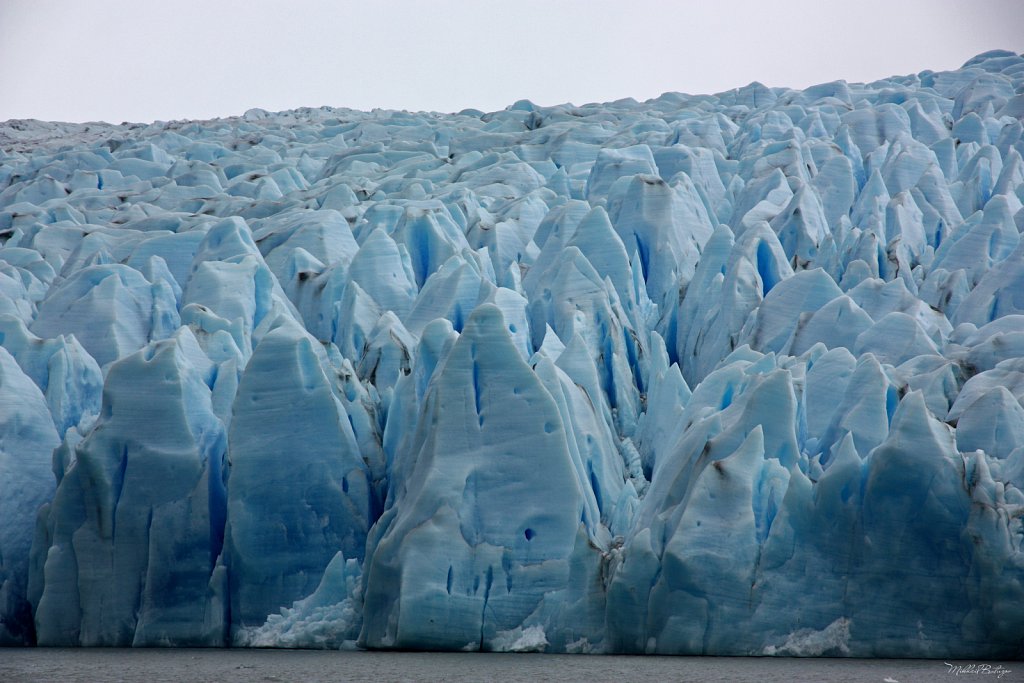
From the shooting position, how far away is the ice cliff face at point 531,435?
419 inches

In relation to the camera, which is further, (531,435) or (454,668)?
(531,435)

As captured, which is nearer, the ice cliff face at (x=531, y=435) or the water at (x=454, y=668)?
the water at (x=454, y=668)

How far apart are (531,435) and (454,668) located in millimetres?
2497

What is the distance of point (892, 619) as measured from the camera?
34.3 feet

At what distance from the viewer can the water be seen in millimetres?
9508

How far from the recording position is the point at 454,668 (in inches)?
405

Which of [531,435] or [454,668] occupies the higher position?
[531,435]

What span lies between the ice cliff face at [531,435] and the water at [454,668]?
33 centimetres

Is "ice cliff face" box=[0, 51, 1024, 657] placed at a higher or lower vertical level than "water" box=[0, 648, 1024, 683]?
higher

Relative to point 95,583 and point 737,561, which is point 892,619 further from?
point 95,583

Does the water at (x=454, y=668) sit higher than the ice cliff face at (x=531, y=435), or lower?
lower

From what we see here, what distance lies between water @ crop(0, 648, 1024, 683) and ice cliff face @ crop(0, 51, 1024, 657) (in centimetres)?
33

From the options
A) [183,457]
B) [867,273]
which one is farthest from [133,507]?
[867,273]

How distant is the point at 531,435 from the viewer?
456 inches
